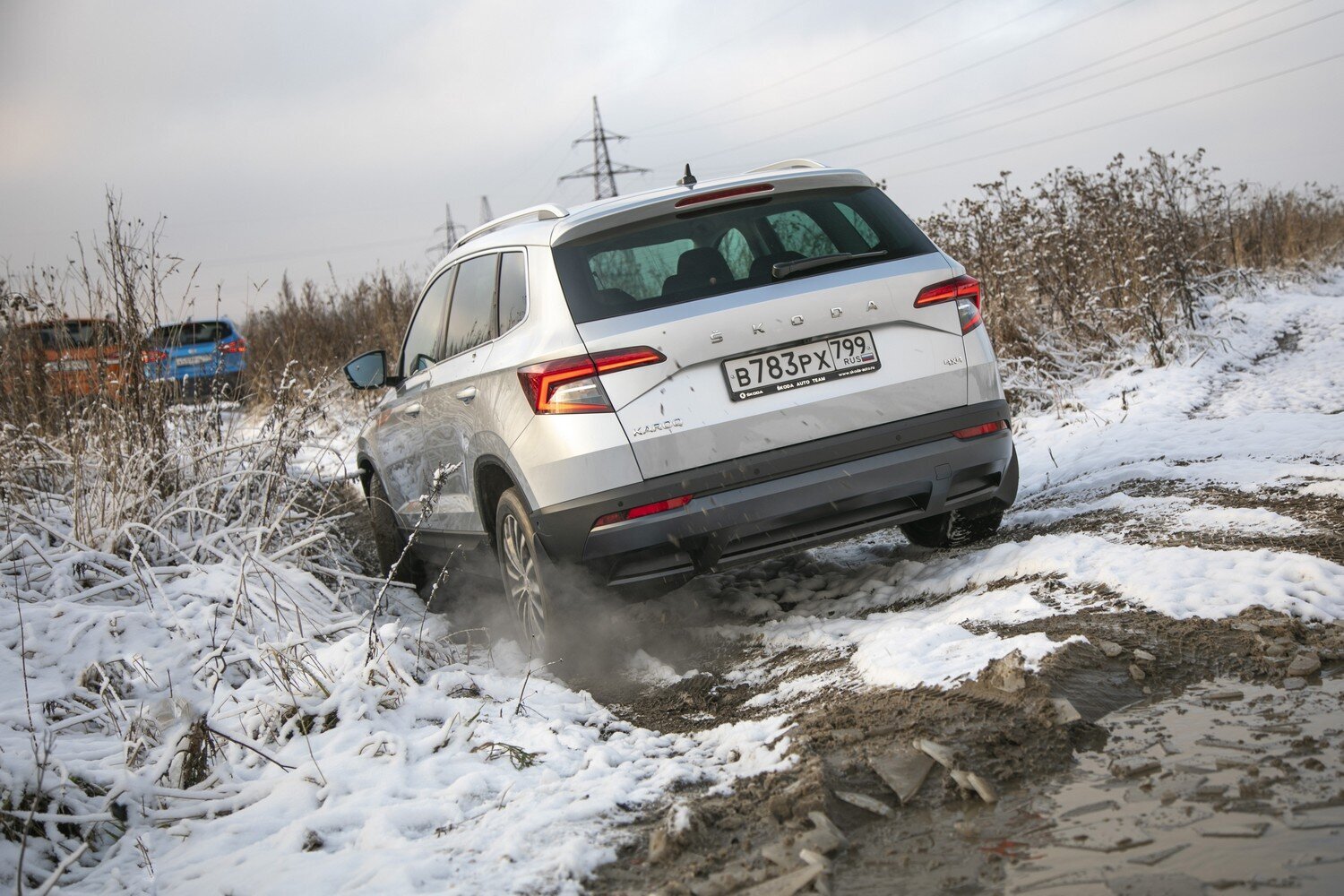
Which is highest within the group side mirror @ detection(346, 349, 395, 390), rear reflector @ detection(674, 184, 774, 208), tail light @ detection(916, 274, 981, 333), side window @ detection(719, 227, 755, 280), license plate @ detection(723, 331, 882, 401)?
rear reflector @ detection(674, 184, 774, 208)

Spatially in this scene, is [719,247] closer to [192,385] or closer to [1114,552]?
[1114,552]

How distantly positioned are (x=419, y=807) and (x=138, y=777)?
3.19 ft

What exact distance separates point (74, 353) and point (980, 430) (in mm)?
5877

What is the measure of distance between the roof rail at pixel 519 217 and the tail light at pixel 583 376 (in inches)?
31.0

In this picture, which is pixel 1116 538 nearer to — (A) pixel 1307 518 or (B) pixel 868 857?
(A) pixel 1307 518

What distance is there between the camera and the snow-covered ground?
10.2 ft

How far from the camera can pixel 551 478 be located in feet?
13.8

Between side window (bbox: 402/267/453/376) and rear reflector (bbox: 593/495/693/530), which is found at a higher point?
side window (bbox: 402/267/453/376)

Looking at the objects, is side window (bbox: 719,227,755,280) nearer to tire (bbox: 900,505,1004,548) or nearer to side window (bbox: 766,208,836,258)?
side window (bbox: 766,208,836,258)

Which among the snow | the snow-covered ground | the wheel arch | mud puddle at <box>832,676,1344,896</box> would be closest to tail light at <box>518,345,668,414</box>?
the wheel arch

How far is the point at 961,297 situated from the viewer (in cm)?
450

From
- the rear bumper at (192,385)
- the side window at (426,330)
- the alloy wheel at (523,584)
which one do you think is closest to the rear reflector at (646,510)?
the alloy wheel at (523,584)

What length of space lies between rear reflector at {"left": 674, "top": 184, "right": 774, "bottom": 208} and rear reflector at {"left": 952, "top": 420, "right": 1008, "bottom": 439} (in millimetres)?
1257

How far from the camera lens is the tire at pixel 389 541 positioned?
22.4ft
